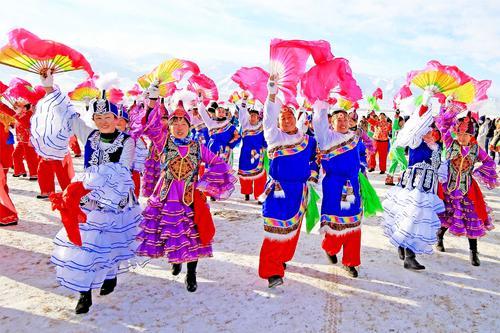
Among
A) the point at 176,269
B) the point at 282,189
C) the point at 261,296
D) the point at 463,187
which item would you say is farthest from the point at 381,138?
the point at 176,269

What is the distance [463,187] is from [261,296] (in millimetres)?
3125

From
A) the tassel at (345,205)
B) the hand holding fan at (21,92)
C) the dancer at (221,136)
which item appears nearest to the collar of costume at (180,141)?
the tassel at (345,205)

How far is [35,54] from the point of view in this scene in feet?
11.0

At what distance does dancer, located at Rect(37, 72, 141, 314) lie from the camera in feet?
11.2

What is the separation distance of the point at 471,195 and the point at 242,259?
3196mm

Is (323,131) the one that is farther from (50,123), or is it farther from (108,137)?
(50,123)

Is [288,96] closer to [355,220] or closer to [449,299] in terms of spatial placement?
[355,220]

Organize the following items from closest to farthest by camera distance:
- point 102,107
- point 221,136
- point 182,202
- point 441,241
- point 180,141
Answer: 1. point 102,107
2. point 182,202
3. point 180,141
4. point 441,241
5. point 221,136

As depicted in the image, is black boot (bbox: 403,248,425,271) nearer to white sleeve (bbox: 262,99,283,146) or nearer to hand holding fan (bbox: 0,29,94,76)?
white sleeve (bbox: 262,99,283,146)

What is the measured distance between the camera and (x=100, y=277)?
3.60 metres

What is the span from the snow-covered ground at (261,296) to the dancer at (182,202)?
508 mm

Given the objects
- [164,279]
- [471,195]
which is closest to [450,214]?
[471,195]

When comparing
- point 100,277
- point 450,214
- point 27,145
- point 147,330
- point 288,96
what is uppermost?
point 288,96

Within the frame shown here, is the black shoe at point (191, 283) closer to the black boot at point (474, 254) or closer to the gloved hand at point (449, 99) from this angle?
the black boot at point (474, 254)
